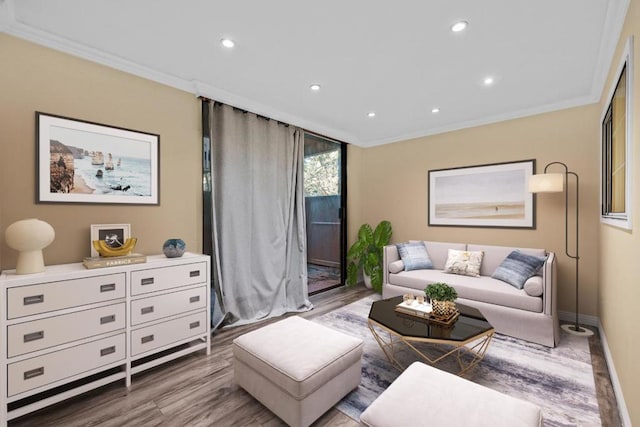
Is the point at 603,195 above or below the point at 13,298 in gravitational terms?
above

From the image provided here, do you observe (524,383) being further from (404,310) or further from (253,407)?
(253,407)

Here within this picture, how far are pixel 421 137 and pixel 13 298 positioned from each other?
4762mm

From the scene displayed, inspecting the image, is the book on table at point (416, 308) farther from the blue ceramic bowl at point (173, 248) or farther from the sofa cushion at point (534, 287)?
the blue ceramic bowl at point (173, 248)

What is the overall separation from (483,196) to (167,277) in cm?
391

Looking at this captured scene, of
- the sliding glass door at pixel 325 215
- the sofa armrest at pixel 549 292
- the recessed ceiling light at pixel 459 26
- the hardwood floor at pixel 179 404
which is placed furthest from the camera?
the sliding glass door at pixel 325 215

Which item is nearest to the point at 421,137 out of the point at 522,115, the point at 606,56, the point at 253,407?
the point at 522,115

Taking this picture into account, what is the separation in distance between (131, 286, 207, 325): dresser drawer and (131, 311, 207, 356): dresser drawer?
0.24 feet

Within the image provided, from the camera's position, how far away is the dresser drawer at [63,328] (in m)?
1.68

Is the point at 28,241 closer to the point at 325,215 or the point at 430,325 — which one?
the point at 430,325

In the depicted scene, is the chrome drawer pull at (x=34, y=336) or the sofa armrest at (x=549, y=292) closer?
the chrome drawer pull at (x=34, y=336)

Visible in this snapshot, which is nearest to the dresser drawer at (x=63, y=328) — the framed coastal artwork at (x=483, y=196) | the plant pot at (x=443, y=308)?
the plant pot at (x=443, y=308)

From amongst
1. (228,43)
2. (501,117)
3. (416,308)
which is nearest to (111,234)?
(228,43)

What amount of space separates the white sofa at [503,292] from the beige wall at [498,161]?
0.32m

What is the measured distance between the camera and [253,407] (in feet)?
6.17
